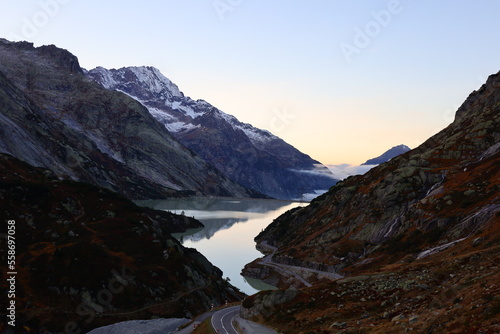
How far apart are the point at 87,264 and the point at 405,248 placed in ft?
210

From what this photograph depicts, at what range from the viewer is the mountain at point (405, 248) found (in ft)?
111

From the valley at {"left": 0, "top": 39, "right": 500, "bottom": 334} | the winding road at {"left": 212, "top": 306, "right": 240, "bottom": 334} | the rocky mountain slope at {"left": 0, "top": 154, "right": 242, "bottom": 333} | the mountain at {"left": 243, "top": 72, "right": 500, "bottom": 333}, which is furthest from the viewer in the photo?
the rocky mountain slope at {"left": 0, "top": 154, "right": 242, "bottom": 333}

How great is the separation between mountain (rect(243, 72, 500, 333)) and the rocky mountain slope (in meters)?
27.1

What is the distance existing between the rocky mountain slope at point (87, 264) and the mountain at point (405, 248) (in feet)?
88.7

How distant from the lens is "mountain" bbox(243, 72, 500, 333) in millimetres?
33750

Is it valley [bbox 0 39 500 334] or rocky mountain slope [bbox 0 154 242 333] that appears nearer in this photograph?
valley [bbox 0 39 500 334]

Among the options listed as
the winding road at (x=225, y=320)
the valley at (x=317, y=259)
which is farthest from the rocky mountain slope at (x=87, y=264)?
the winding road at (x=225, y=320)

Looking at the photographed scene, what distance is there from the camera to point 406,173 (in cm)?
11688

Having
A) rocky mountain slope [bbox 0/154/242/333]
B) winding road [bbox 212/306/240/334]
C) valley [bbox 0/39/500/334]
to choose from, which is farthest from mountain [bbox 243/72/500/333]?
rocky mountain slope [bbox 0/154/242/333]

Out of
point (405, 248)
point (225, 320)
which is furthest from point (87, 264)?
point (405, 248)

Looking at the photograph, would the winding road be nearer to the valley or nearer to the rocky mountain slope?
the valley

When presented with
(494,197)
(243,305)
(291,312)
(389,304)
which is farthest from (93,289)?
(494,197)

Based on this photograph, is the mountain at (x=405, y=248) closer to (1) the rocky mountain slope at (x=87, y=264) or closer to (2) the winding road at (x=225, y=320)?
(2) the winding road at (x=225, y=320)

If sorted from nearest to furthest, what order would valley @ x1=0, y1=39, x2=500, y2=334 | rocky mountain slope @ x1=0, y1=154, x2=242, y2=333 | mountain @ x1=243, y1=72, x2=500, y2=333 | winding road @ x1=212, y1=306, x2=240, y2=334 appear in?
1. mountain @ x1=243, y1=72, x2=500, y2=333
2. valley @ x1=0, y1=39, x2=500, y2=334
3. winding road @ x1=212, y1=306, x2=240, y2=334
4. rocky mountain slope @ x1=0, y1=154, x2=242, y2=333
